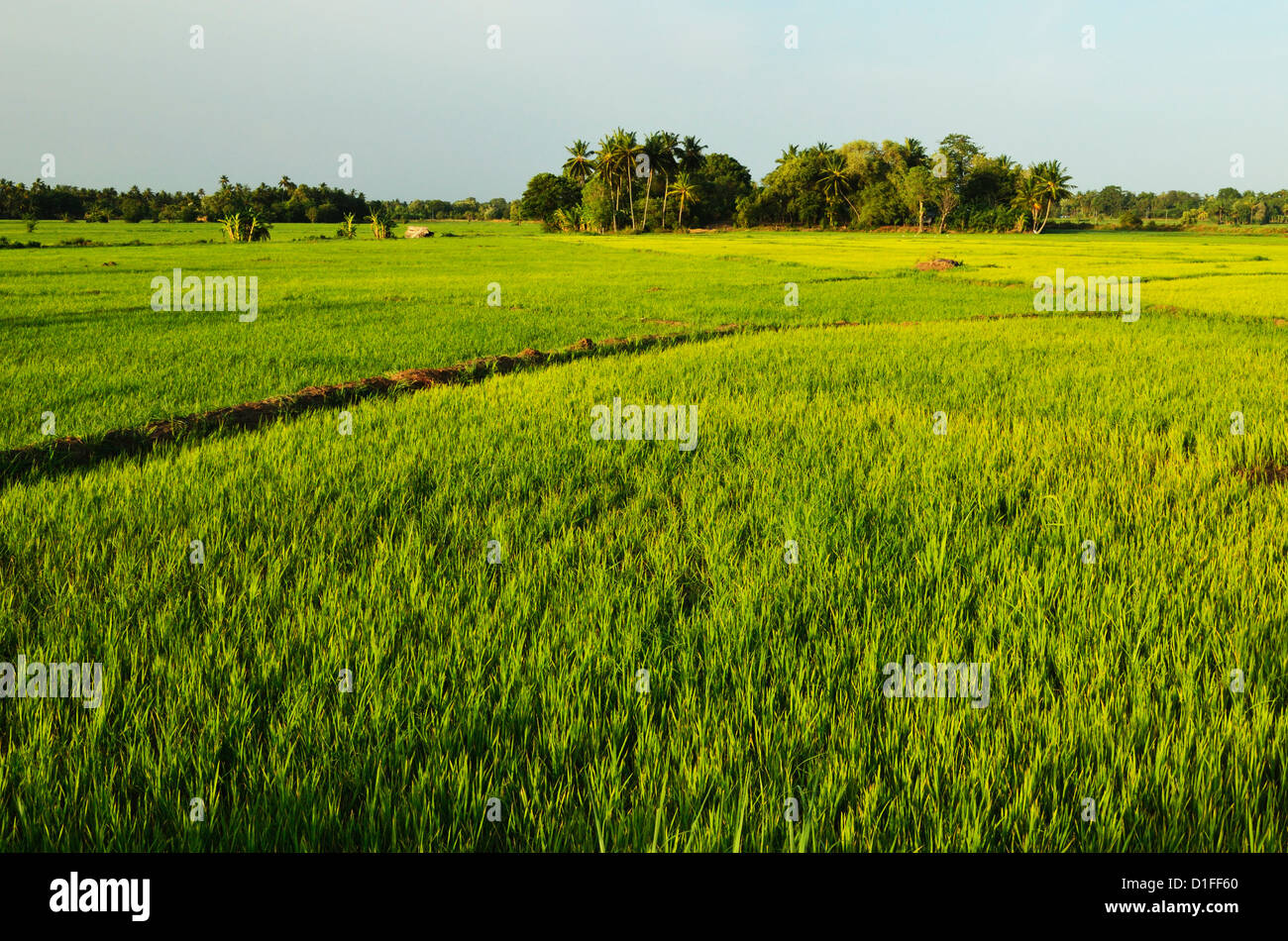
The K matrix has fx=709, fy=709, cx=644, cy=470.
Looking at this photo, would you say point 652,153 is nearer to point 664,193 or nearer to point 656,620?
point 664,193

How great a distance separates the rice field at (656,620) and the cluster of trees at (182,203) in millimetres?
63548

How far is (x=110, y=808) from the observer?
1.61 m

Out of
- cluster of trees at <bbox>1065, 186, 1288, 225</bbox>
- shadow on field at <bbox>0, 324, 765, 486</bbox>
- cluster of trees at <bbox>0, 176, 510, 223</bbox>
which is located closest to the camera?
shadow on field at <bbox>0, 324, 765, 486</bbox>

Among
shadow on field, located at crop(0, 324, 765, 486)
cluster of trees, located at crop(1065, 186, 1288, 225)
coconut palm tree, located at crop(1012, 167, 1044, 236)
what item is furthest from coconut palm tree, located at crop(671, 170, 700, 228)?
shadow on field, located at crop(0, 324, 765, 486)

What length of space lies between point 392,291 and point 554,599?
662 inches

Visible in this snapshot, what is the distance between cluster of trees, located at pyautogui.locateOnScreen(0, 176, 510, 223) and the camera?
64.8m

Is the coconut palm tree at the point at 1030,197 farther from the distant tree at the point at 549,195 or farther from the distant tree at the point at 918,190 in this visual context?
the distant tree at the point at 549,195

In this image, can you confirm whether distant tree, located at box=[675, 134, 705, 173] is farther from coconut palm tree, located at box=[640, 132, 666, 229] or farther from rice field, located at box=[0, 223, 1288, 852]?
rice field, located at box=[0, 223, 1288, 852]

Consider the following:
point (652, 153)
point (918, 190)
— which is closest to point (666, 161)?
point (652, 153)

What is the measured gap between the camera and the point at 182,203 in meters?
78.0

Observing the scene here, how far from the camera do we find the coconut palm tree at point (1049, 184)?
65438 millimetres

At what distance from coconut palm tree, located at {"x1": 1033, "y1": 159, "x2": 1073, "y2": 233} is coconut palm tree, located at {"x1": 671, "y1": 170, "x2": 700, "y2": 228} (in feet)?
105

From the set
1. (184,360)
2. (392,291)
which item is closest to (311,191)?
(392,291)
